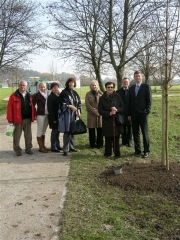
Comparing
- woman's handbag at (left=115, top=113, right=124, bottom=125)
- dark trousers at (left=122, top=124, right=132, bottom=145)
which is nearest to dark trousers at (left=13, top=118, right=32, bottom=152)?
woman's handbag at (left=115, top=113, right=124, bottom=125)

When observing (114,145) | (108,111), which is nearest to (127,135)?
(114,145)

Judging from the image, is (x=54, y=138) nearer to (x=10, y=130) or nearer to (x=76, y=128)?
(x=76, y=128)

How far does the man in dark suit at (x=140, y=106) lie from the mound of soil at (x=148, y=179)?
3.45 ft

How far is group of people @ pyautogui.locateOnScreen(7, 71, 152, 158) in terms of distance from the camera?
21.3 feet

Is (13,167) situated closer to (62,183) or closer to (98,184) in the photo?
(62,183)

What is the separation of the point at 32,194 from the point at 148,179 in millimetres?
1981

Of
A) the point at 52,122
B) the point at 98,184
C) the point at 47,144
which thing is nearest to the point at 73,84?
the point at 52,122

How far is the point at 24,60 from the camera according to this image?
60.3 feet

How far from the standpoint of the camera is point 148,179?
4.86m

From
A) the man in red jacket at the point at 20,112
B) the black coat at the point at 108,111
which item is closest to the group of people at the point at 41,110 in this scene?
the man in red jacket at the point at 20,112

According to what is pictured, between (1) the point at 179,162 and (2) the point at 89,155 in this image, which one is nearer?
(1) the point at 179,162

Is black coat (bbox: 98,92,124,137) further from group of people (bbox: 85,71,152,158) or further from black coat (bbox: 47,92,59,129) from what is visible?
black coat (bbox: 47,92,59,129)

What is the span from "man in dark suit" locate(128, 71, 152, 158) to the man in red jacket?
8.22 ft

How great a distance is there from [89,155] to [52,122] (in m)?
1.27
